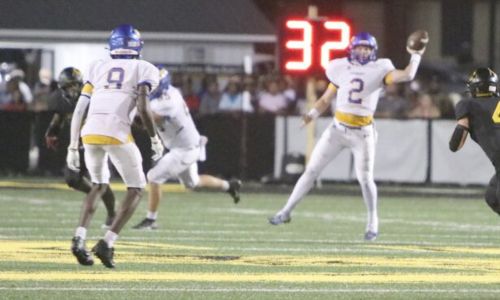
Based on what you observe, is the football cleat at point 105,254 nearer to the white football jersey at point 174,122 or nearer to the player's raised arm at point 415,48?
the player's raised arm at point 415,48

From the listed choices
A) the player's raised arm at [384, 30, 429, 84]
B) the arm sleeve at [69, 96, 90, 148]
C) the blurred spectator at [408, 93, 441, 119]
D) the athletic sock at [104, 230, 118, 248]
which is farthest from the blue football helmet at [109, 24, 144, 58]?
the blurred spectator at [408, 93, 441, 119]

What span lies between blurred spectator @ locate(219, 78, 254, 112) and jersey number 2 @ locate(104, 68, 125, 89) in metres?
13.3

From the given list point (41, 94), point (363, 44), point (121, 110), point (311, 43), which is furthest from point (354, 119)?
point (41, 94)

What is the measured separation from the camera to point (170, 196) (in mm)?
22297

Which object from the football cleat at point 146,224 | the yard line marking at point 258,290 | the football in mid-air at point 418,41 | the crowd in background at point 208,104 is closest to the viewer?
the yard line marking at point 258,290

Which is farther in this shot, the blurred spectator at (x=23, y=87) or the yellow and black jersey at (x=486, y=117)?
the blurred spectator at (x=23, y=87)

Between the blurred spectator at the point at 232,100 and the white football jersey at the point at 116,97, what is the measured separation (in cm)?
1324

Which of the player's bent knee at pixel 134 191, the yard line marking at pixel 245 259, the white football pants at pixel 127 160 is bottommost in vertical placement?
the yard line marking at pixel 245 259

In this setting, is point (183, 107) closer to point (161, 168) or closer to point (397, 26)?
point (161, 168)

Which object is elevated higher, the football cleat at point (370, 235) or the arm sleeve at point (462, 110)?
the arm sleeve at point (462, 110)

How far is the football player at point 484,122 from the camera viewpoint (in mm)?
12758

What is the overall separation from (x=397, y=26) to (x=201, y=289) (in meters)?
35.1

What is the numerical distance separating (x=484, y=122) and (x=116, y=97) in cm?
270

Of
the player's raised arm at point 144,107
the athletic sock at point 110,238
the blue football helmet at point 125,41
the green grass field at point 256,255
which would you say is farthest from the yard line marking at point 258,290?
the blue football helmet at point 125,41
